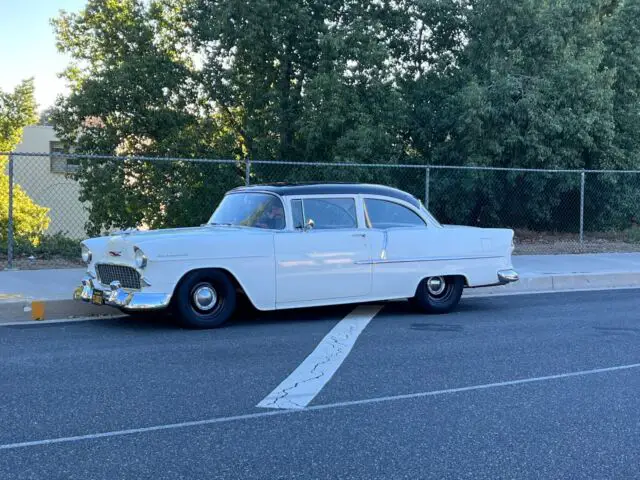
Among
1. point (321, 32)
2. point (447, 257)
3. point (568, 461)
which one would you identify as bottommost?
point (568, 461)

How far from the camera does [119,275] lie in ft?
27.3

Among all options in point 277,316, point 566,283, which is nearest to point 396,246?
point 277,316

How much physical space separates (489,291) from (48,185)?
23.8 m

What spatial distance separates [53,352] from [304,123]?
13.3 m

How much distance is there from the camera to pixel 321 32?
2028 centimetres

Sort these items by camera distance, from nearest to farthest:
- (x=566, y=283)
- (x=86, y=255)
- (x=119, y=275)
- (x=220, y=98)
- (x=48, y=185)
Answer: (x=119, y=275), (x=86, y=255), (x=566, y=283), (x=220, y=98), (x=48, y=185)

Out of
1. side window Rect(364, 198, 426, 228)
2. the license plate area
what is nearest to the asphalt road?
the license plate area

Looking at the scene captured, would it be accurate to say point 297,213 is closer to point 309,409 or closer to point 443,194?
point 309,409

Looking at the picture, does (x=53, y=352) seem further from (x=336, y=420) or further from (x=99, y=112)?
(x=99, y=112)

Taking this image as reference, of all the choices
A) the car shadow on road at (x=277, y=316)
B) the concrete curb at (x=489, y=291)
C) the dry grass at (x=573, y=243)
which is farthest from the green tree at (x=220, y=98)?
the car shadow on road at (x=277, y=316)

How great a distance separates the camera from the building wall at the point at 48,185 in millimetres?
31625

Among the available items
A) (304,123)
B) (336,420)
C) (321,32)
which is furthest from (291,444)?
(321,32)

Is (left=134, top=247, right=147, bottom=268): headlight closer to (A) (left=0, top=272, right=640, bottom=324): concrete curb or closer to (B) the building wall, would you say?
(A) (left=0, top=272, right=640, bottom=324): concrete curb

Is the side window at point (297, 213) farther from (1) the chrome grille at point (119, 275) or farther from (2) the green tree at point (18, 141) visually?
(2) the green tree at point (18, 141)
